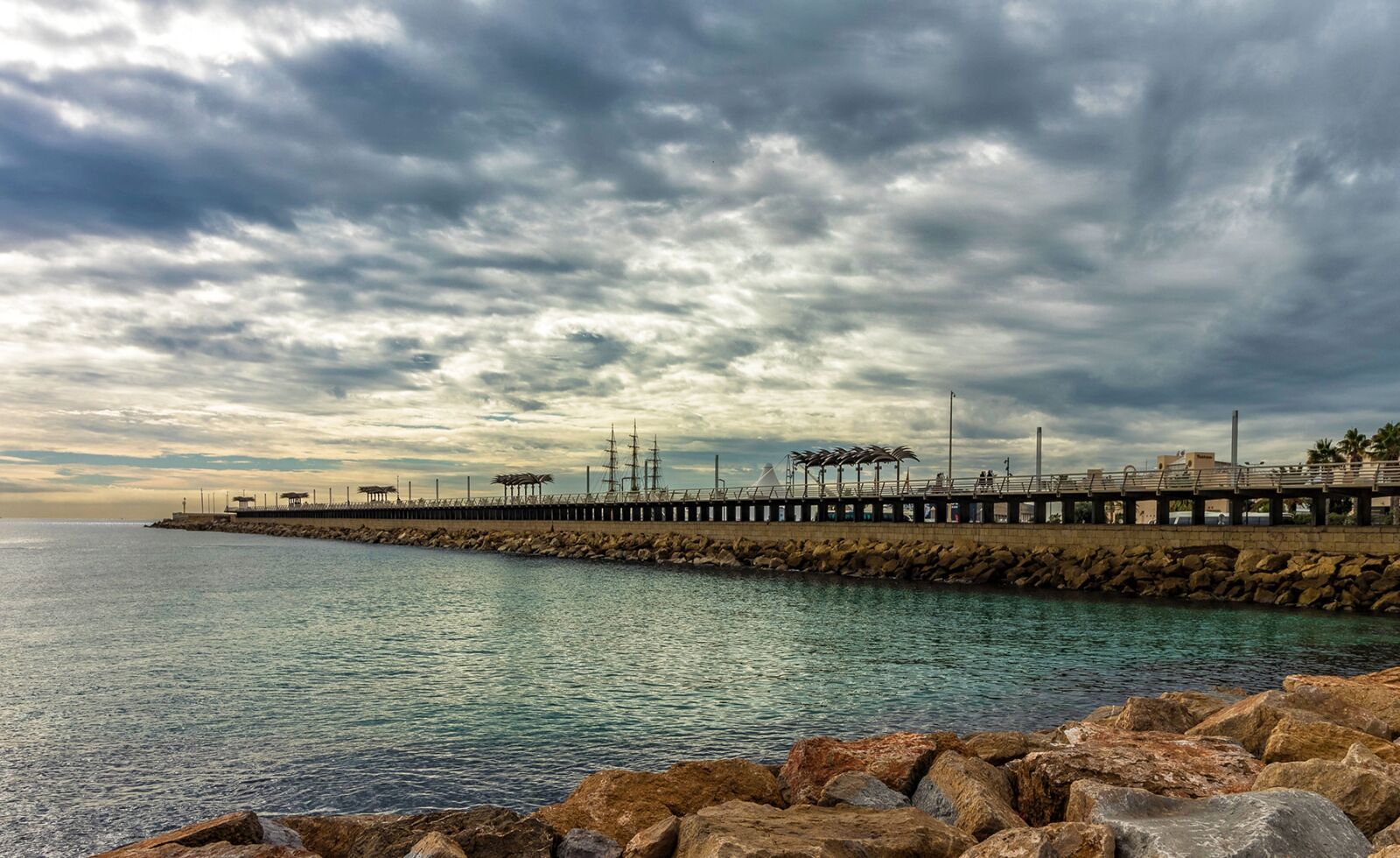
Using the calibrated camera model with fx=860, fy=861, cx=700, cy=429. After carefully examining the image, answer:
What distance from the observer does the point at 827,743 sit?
10211mm

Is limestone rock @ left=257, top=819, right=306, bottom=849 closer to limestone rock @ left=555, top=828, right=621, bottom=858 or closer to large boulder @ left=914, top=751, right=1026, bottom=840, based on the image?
limestone rock @ left=555, top=828, right=621, bottom=858

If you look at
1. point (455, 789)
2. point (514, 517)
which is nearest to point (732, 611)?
point (455, 789)

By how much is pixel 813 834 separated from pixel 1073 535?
46.2m

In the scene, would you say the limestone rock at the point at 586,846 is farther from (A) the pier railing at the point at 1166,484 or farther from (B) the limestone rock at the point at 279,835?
(A) the pier railing at the point at 1166,484

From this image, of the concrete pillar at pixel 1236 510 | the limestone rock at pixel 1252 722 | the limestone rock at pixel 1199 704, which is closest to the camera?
the limestone rock at pixel 1252 722

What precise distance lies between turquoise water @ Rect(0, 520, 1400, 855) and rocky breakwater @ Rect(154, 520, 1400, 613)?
10.5ft

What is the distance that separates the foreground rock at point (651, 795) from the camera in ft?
29.0

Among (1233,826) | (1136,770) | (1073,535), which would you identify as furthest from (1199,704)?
(1073,535)

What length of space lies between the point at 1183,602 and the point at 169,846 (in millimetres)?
39426

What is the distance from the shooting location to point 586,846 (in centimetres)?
809

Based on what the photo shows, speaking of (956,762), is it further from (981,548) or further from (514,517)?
(514,517)

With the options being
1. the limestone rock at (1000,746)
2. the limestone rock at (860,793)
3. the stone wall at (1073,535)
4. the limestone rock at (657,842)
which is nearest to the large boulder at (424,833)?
the limestone rock at (657,842)

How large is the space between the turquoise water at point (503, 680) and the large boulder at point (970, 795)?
5.11m

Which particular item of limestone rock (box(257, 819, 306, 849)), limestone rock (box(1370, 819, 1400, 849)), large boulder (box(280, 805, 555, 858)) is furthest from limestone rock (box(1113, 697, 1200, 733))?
limestone rock (box(257, 819, 306, 849))
